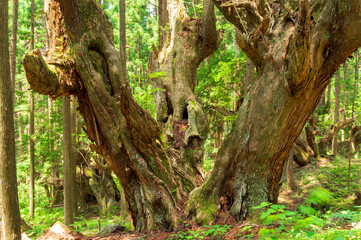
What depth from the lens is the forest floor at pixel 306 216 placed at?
2.42 meters

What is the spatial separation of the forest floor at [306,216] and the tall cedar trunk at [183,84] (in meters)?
1.93

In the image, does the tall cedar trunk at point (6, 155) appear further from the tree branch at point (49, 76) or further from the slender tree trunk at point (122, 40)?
the slender tree trunk at point (122, 40)

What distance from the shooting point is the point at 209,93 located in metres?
11.2

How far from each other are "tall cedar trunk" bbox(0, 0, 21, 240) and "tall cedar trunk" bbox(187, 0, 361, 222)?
289 centimetres

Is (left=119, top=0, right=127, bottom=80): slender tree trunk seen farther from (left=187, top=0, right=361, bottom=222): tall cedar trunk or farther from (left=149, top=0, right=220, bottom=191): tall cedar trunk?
(left=187, top=0, right=361, bottom=222): tall cedar trunk

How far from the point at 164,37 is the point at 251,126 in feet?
17.9

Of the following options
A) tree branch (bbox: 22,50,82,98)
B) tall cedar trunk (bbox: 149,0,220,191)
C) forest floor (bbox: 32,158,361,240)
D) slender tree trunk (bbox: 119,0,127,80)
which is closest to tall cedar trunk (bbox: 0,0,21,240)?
tree branch (bbox: 22,50,82,98)

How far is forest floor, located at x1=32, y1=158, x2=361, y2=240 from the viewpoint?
7.94 ft

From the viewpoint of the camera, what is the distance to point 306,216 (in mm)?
5594

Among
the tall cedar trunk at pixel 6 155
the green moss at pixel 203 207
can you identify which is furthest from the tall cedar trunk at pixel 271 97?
the tall cedar trunk at pixel 6 155

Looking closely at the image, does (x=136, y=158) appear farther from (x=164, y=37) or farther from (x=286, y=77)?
(x=164, y=37)

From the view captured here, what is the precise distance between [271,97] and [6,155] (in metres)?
4.36

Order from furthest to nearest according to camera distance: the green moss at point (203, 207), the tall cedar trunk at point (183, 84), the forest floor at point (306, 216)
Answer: the tall cedar trunk at point (183, 84)
the green moss at point (203, 207)
the forest floor at point (306, 216)

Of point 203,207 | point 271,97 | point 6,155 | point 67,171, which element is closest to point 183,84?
point 271,97
